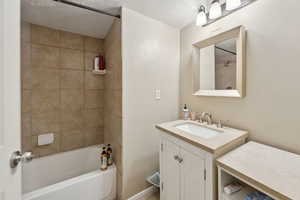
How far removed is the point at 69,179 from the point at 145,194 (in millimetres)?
887

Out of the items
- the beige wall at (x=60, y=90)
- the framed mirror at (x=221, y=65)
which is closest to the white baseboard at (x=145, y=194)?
the beige wall at (x=60, y=90)

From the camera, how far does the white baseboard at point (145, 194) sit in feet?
4.92

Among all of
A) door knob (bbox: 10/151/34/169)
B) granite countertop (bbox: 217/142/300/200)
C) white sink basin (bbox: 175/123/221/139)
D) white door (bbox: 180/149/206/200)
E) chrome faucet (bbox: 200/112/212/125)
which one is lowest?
white door (bbox: 180/149/206/200)

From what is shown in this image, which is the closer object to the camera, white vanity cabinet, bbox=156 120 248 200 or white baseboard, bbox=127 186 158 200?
white vanity cabinet, bbox=156 120 248 200

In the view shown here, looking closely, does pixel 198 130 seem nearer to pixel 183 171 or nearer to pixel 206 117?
pixel 206 117

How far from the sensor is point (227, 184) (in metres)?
0.82

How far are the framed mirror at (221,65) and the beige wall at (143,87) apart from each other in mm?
367

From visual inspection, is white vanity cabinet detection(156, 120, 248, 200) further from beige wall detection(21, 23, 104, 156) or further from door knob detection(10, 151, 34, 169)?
beige wall detection(21, 23, 104, 156)

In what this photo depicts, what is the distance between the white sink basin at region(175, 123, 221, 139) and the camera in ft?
4.03

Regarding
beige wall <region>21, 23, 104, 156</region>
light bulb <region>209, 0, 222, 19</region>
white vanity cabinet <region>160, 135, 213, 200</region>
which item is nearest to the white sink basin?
white vanity cabinet <region>160, 135, 213, 200</region>

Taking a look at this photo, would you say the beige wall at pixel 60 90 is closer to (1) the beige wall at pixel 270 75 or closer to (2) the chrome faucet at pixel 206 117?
(2) the chrome faucet at pixel 206 117

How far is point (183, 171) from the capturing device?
1046 mm
